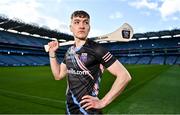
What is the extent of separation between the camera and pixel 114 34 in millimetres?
4266

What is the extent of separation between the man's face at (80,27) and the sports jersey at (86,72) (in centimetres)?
13

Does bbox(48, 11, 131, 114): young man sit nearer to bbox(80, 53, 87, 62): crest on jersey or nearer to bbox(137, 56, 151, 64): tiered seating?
bbox(80, 53, 87, 62): crest on jersey

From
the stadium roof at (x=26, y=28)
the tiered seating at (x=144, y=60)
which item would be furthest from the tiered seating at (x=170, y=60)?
the stadium roof at (x=26, y=28)

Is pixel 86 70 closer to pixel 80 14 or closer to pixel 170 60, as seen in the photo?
pixel 80 14

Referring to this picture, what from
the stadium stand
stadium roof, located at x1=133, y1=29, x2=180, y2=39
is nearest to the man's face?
the stadium stand

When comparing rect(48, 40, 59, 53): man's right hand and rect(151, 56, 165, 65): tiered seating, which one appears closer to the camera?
rect(48, 40, 59, 53): man's right hand

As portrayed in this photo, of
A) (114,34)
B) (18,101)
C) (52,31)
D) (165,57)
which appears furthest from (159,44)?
(114,34)

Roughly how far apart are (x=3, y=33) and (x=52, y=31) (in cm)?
1434

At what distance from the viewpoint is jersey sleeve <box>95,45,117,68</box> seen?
3861 millimetres

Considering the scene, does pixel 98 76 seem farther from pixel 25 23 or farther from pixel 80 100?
pixel 25 23

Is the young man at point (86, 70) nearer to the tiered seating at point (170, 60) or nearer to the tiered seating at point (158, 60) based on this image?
the tiered seating at point (170, 60)

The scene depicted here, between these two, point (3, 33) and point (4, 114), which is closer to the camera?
point (4, 114)

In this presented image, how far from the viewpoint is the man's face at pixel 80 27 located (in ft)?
13.1

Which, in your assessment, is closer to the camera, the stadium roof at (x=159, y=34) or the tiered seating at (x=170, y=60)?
the stadium roof at (x=159, y=34)
